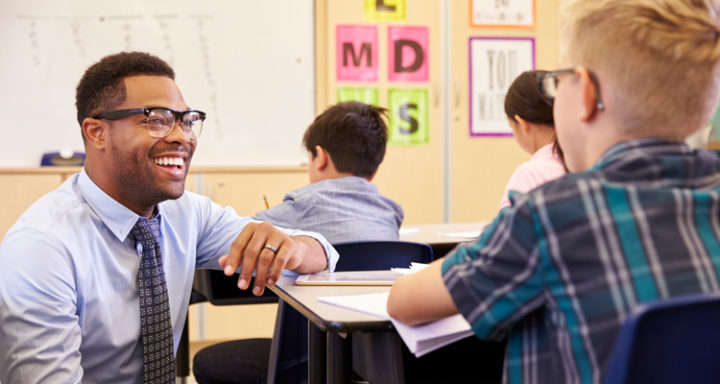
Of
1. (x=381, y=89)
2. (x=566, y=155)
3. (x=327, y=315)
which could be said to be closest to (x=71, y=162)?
(x=381, y=89)

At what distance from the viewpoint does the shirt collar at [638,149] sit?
782 millimetres

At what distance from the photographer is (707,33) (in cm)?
79

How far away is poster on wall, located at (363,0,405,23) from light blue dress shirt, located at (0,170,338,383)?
9.27 ft

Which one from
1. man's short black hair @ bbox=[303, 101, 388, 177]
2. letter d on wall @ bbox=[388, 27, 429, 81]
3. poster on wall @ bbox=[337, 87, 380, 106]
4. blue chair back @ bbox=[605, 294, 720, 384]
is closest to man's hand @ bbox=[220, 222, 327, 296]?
blue chair back @ bbox=[605, 294, 720, 384]

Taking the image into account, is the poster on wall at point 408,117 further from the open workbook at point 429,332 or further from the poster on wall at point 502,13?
the open workbook at point 429,332

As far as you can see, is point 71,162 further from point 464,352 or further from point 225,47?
point 464,352

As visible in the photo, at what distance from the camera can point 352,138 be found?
2.39 meters

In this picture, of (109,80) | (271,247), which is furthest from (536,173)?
(109,80)

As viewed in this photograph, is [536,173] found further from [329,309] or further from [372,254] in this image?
[329,309]

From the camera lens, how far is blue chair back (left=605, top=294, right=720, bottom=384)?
25.2 inches

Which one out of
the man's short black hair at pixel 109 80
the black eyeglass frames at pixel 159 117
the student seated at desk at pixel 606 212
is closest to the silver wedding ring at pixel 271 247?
the black eyeglass frames at pixel 159 117

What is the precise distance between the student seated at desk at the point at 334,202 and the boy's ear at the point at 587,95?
4.45ft

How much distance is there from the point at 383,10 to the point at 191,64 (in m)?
1.20

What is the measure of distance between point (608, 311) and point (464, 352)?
3.35 feet
